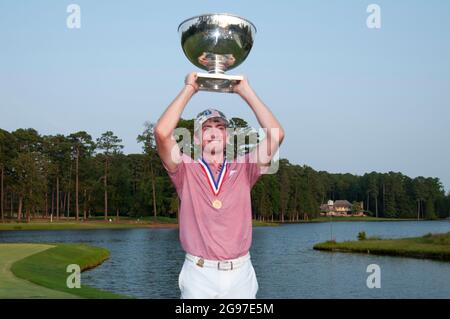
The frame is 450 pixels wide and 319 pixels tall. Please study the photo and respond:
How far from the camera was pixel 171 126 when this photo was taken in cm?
321

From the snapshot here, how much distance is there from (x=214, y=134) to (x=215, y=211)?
53cm

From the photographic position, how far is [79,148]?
80.6 m

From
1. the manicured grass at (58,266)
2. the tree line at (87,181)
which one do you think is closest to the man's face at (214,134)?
the manicured grass at (58,266)

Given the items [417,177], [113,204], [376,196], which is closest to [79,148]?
Result: [113,204]

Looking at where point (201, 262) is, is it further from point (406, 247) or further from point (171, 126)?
point (406, 247)

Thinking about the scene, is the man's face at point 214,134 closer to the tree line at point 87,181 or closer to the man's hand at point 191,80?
the man's hand at point 191,80

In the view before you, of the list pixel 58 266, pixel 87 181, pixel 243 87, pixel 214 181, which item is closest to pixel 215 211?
pixel 214 181

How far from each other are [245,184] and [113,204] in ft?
257

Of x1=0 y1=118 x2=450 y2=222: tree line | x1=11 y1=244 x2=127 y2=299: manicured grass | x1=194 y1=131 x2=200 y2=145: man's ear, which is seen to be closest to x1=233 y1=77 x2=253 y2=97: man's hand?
x1=194 y1=131 x2=200 y2=145: man's ear

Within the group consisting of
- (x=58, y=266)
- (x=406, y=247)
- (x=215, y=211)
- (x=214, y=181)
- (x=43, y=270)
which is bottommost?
(x=406, y=247)

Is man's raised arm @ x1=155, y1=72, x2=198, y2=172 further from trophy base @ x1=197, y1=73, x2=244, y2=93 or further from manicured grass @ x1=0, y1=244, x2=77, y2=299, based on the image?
manicured grass @ x1=0, y1=244, x2=77, y2=299

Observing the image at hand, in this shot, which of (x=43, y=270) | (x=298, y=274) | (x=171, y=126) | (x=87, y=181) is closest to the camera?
(x=171, y=126)

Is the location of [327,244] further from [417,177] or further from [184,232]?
[417,177]

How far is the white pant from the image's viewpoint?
130 inches
